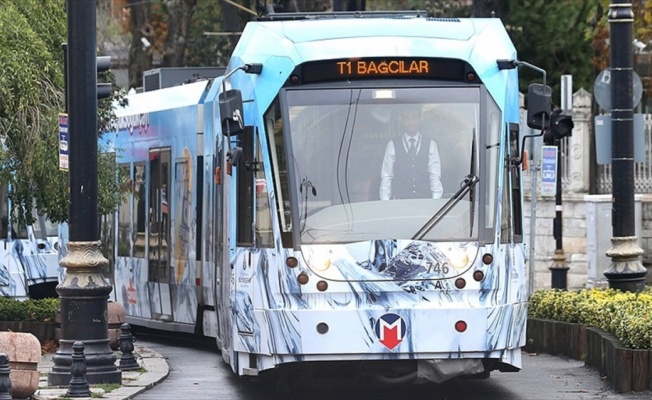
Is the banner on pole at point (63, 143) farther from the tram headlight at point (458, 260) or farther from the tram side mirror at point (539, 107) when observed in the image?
the tram side mirror at point (539, 107)

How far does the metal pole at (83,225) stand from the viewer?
15.0 m

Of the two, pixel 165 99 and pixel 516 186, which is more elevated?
pixel 165 99

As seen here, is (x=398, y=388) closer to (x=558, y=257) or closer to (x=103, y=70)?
(x=103, y=70)

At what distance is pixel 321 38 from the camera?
13945 mm

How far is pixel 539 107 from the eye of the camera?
549 inches

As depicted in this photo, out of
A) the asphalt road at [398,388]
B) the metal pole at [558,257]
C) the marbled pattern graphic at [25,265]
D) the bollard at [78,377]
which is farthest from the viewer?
the metal pole at [558,257]

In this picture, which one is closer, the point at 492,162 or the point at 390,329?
the point at 390,329

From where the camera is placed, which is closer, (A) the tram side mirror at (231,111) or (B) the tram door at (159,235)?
(A) the tram side mirror at (231,111)

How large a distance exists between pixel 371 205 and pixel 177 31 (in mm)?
28428

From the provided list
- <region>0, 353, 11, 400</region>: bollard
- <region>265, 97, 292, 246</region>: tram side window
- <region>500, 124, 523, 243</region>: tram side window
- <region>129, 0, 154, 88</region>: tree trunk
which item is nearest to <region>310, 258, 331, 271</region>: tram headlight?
<region>265, 97, 292, 246</region>: tram side window

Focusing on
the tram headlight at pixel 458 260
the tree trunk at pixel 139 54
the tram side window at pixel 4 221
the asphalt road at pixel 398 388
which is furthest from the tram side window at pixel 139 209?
the tree trunk at pixel 139 54

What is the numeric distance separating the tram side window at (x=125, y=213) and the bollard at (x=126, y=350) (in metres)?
5.70

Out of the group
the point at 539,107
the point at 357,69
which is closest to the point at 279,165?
the point at 357,69

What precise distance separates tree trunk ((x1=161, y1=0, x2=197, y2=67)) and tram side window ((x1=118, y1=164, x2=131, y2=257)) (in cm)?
1671
